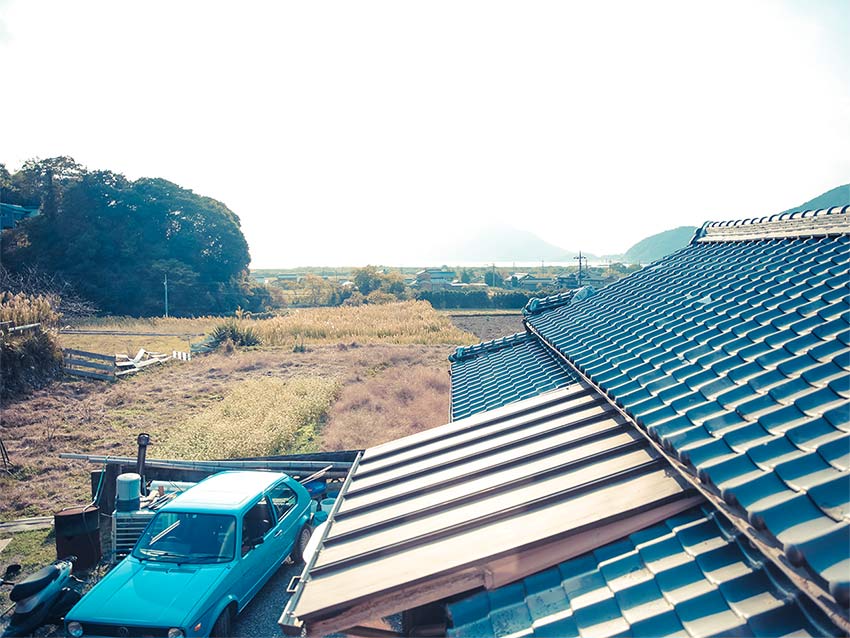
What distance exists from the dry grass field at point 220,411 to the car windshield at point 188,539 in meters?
4.26

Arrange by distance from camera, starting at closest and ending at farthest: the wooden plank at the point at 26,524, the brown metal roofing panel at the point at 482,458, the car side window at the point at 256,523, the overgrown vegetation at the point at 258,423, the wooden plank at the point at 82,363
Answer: the brown metal roofing panel at the point at 482,458 < the car side window at the point at 256,523 < the wooden plank at the point at 26,524 < the overgrown vegetation at the point at 258,423 < the wooden plank at the point at 82,363

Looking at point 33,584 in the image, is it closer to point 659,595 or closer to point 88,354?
point 659,595

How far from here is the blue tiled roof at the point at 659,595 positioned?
200 cm

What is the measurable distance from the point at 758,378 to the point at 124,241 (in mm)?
49218

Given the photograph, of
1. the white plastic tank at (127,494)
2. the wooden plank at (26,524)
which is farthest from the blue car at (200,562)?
the wooden plank at (26,524)

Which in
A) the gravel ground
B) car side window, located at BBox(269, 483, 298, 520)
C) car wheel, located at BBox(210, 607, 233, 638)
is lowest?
the gravel ground

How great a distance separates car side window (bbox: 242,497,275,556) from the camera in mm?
6219

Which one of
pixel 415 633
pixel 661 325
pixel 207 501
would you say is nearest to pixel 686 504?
pixel 415 633

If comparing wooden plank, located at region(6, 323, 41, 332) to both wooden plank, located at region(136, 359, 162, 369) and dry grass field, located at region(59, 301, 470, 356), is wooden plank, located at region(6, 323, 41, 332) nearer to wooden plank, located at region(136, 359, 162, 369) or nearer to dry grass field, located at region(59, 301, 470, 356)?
wooden plank, located at region(136, 359, 162, 369)

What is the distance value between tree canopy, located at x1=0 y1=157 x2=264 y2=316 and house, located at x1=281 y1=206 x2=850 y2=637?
4451 cm

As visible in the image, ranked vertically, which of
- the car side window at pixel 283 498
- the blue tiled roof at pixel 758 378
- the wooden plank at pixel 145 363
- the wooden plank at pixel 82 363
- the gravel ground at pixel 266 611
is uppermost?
the blue tiled roof at pixel 758 378

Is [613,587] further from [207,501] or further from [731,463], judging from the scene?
[207,501]

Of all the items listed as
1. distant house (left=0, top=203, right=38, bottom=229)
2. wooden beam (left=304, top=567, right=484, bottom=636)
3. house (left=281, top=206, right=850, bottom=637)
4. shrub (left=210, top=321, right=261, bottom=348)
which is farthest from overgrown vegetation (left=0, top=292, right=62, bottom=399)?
distant house (left=0, top=203, right=38, bottom=229)

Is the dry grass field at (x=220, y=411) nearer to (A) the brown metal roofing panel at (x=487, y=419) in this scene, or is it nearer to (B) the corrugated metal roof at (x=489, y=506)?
(A) the brown metal roofing panel at (x=487, y=419)
